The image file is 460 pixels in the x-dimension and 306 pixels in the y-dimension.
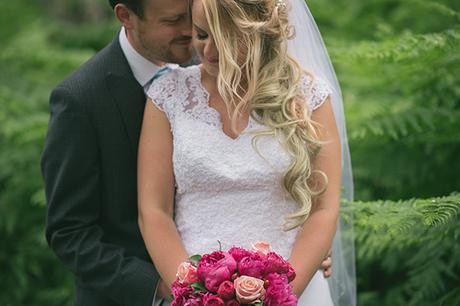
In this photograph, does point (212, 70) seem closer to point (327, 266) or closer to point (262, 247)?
point (262, 247)

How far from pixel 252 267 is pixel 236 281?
92 mm

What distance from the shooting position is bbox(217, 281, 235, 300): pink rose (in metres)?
3.04

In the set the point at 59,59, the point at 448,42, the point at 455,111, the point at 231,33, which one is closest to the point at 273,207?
the point at 231,33

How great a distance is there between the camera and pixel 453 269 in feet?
15.4

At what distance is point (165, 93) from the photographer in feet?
12.0

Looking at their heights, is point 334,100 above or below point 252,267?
above

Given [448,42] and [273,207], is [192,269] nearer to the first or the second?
[273,207]

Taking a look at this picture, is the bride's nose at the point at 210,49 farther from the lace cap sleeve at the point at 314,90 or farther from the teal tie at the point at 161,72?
the teal tie at the point at 161,72

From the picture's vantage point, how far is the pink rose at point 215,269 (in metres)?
3.07

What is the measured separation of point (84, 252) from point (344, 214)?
1.39 metres

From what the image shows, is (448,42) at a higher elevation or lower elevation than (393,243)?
higher

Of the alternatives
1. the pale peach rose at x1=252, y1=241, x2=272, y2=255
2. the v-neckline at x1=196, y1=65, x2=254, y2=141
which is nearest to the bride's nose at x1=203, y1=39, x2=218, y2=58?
the v-neckline at x1=196, y1=65, x2=254, y2=141

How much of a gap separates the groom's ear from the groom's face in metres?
0.02

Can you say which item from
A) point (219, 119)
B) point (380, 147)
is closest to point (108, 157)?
point (219, 119)
